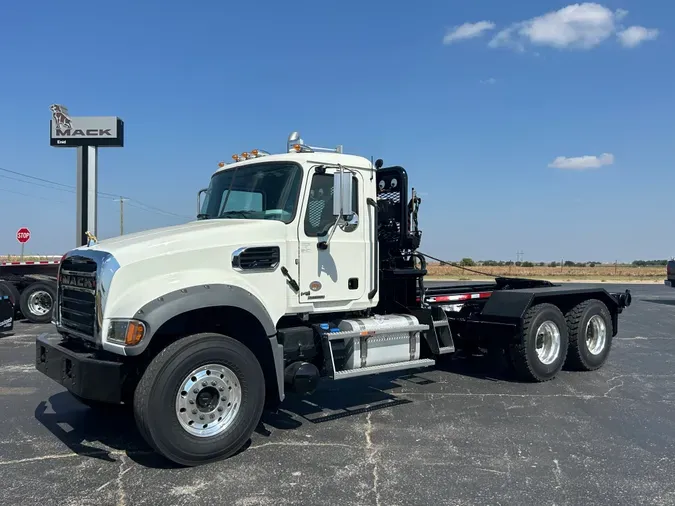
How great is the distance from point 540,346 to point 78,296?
608 cm

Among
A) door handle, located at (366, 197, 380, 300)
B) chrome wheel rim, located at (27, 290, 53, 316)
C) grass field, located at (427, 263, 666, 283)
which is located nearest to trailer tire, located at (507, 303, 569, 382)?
door handle, located at (366, 197, 380, 300)

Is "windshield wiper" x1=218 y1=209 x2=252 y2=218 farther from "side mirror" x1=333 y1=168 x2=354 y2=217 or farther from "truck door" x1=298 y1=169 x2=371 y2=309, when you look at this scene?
"side mirror" x1=333 y1=168 x2=354 y2=217

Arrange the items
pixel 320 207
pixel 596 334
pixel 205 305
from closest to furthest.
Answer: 1. pixel 205 305
2. pixel 320 207
3. pixel 596 334

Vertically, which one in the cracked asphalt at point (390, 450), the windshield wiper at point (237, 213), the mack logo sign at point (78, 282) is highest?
the windshield wiper at point (237, 213)

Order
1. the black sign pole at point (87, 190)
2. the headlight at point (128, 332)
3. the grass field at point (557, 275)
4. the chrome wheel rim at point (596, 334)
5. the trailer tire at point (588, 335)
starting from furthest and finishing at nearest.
Answer: the grass field at point (557, 275) < the black sign pole at point (87, 190) < the chrome wheel rim at point (596, 334) < the trailer tire at point (588, 335) < the headlight at point (128, 332)

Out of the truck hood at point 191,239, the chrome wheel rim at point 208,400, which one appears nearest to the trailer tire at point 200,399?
the chrome wheel rim at point 208,400

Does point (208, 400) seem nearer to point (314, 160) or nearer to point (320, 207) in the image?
point (320, 207)

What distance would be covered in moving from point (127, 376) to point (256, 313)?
121cm

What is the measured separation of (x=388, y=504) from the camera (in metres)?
4.14

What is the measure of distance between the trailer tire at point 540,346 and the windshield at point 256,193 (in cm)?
390

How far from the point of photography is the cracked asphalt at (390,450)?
432 cm

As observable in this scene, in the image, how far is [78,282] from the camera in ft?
17.7

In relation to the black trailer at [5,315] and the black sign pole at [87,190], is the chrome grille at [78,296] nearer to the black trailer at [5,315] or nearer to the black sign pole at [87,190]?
the black trailer at [5,315]

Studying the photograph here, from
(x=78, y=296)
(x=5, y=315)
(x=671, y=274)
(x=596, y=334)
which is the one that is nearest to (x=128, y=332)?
(x=78, y=296)
